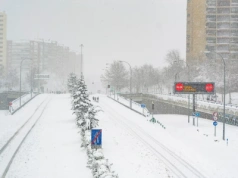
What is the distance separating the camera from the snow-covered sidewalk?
65.2 ft

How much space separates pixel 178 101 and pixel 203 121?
1374 centimetres

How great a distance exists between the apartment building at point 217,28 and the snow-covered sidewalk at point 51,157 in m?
80.5

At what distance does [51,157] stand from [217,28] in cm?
9374

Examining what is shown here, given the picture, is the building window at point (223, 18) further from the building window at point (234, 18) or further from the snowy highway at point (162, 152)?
the snowy highway at point (162, 152)

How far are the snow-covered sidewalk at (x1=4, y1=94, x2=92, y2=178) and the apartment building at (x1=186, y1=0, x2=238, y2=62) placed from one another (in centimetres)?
8054

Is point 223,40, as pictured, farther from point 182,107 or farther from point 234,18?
point 182,107

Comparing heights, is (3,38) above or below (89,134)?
above

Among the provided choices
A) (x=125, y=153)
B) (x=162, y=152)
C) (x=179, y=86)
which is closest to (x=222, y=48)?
(x=179, y=86)

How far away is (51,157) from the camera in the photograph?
23562 millimetres

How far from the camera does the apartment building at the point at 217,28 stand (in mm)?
106812

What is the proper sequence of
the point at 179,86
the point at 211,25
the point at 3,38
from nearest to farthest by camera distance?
the point at 179,86, the point at 211,25, the point at 3,38

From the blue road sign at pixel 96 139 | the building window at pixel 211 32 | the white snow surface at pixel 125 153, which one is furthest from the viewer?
the building window at pixel 211 32

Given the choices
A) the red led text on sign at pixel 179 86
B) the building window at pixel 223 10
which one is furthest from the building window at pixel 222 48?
the red led text on sign at pixel 179 86

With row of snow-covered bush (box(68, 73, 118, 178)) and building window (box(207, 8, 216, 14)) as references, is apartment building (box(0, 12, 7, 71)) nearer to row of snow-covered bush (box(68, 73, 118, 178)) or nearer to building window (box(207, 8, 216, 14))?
building window (box(207, 8, 216, 14))
